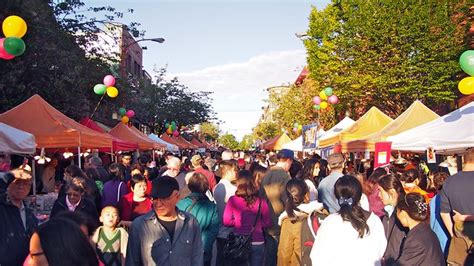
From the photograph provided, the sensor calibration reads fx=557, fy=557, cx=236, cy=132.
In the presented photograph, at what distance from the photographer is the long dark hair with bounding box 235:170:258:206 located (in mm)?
6711

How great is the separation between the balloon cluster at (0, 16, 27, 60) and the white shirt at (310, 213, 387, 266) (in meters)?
5.33

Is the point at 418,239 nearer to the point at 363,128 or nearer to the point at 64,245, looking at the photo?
the point at 64,245

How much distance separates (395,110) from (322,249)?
Answer: 2509cm

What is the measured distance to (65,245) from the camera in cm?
253

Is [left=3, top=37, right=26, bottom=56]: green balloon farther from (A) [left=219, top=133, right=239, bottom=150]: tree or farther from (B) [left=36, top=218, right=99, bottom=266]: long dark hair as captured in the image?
(A) [left=219, top=133, right=239, bottom=150]: tree

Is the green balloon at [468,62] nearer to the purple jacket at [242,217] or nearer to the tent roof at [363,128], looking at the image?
the purple jacket at [242,217]

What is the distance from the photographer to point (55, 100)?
733 inches

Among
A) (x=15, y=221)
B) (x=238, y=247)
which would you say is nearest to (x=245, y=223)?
(x=238, y=247)

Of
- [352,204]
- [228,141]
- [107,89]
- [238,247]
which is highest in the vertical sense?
[107,89]

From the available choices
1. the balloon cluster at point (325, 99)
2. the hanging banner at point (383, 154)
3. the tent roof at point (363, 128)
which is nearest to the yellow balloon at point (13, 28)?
the hanging banner at point (383, 154)

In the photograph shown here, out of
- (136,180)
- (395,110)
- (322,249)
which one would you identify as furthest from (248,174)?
(395,110)

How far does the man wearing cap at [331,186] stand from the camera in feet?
23.6

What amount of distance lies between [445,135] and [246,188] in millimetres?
4119

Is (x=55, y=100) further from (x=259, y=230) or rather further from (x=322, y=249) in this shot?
(x=322, y=249)
